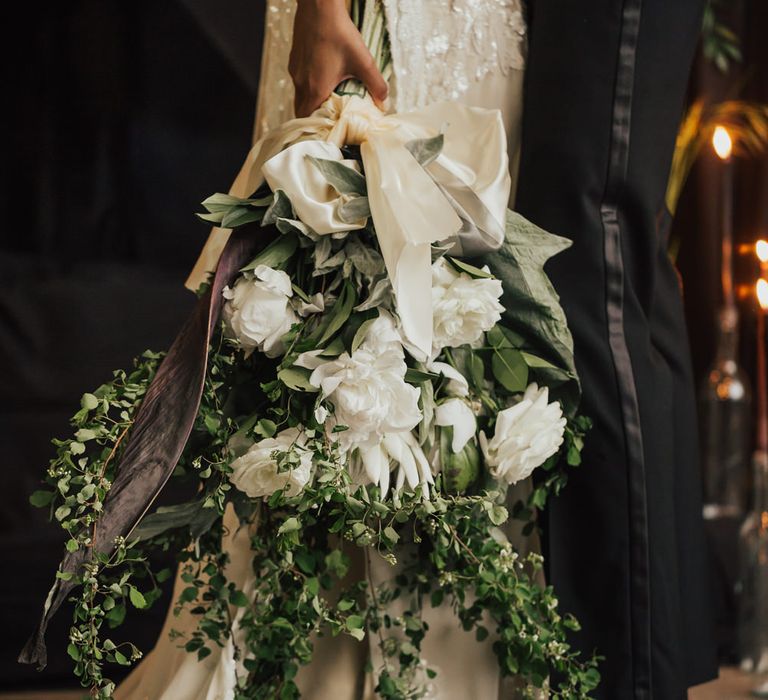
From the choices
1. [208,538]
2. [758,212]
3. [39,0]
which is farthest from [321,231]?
[39,0]

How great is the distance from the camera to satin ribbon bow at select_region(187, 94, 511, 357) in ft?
2.51

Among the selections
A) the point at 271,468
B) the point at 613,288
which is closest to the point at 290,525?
the point at 271,468

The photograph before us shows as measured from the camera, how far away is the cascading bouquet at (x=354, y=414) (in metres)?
0.76

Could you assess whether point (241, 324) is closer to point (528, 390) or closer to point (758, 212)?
point (528, 390)

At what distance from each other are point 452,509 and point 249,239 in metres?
0.31

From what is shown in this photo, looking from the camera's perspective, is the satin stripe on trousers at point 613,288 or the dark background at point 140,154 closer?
the satin stripe on trousers at point 613,288

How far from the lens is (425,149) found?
817 mm

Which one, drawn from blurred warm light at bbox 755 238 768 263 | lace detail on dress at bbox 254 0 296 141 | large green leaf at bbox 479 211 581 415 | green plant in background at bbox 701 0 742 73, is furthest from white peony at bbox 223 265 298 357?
green plant in background at bbox 701 0 742 73

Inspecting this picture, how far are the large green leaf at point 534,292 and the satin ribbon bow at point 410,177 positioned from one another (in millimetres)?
35

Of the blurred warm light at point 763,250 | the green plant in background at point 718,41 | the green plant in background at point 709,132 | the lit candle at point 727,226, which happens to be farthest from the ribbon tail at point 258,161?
the green plant in background at point 718,41

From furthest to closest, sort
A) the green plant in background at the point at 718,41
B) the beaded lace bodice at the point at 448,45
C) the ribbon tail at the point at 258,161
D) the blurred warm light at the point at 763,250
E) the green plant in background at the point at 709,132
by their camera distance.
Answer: the green plant in background at the point at 718,41 → the green plant in background at the point at 709,132 → the blurred warm light at the point at 763,250 → the beaded lace bodice at the point at 448,45 → the ribbon tail at the point at 258,161

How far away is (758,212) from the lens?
233 centimetres

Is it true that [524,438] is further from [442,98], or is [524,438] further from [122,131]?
[122,131]

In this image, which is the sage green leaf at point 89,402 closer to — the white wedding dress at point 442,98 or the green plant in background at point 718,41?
the white wedding dress at point 442,98
